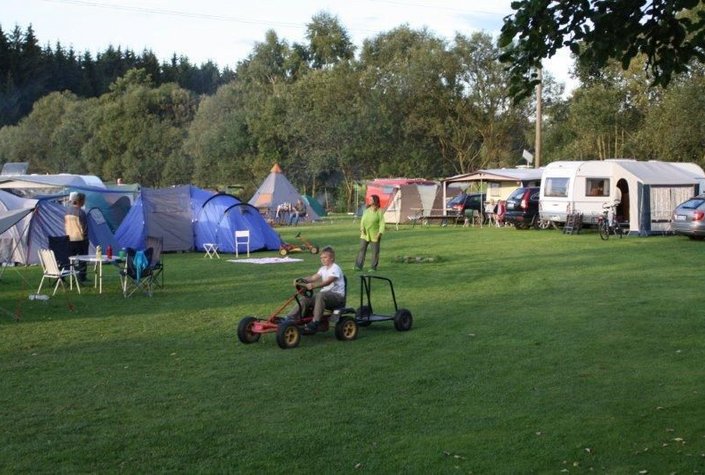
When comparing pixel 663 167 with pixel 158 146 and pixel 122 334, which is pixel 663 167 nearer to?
pixel 122 334

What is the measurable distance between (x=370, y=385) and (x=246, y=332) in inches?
101

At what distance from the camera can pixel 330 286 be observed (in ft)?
A: 34.3

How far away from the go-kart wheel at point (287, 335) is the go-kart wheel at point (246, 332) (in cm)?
49

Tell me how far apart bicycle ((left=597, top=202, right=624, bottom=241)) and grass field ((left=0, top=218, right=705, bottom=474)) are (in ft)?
37.9

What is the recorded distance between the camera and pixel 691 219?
81.6 feet

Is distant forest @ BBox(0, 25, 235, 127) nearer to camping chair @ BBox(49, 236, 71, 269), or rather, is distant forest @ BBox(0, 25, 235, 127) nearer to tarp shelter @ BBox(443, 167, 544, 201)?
tarp shelter @ BBox(443, 167, 544, 201)

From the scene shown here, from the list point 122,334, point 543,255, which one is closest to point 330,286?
point 122,334

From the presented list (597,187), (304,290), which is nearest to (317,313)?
(304,290)

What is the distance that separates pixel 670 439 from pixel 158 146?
2614 inches

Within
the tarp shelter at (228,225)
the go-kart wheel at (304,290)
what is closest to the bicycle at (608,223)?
the tarp shelter at (228,225)

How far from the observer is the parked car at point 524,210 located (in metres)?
31.7

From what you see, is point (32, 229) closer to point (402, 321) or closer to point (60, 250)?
point (60, 250)

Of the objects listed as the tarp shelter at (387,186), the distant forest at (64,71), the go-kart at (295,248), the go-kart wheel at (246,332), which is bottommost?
the go-kart wheel at (246,332)

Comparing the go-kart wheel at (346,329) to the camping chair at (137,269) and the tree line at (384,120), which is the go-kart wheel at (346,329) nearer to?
the camping chair at (137,269)
